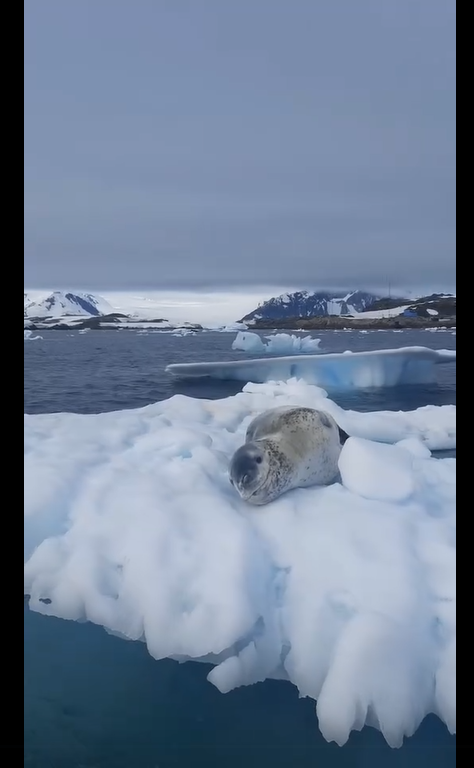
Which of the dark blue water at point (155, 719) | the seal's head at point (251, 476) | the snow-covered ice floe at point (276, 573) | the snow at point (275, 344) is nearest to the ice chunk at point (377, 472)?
the snow-covered ice floe at point (276, 573)

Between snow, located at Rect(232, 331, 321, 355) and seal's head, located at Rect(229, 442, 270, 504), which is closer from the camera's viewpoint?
seal's head, located at Rect(229, 442, 270, 504)

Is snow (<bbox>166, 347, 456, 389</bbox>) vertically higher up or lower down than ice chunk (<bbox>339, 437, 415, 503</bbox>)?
higher up

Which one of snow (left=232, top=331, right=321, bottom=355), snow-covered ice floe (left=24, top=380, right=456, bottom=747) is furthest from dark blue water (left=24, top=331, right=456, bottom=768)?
snow (left=232, top=331, right=321, bottom=355)

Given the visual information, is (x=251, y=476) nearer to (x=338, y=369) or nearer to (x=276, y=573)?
(x=276, y=573)

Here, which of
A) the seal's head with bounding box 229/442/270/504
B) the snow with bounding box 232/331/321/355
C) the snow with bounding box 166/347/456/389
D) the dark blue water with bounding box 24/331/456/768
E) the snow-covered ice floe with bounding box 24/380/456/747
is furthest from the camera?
the snow with bounding box 232/331/321/355

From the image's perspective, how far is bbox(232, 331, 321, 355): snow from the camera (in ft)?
Result: 36.0

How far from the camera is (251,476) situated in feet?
7.57

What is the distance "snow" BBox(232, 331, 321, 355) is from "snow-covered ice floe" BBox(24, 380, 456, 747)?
8296 millimetres

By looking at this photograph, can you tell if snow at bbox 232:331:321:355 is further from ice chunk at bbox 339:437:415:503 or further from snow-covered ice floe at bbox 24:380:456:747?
ice chunk at bbox 339:437:415:503

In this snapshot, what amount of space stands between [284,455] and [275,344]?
8.60 m

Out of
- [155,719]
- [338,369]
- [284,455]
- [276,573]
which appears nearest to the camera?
[155,719]

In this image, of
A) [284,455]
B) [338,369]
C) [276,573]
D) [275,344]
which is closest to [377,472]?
[284,455]
